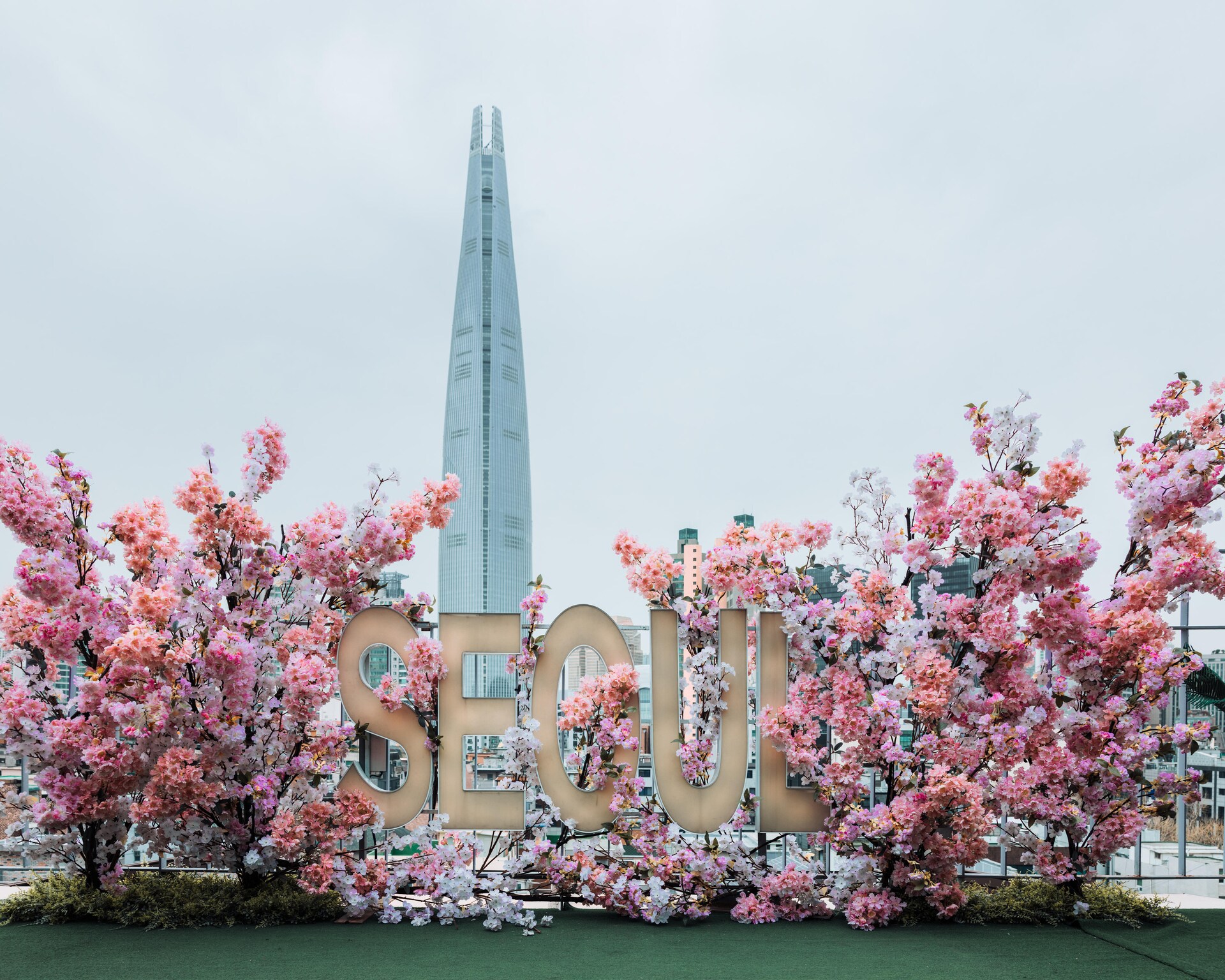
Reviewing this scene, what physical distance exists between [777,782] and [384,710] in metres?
2.36

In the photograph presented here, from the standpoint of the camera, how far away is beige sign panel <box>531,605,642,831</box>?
472 cm

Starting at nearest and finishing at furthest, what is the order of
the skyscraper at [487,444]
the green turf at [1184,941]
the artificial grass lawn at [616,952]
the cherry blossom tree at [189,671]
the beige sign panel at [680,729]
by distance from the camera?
the artificial grass lawn at [616,952], the green turf at [1184,941], the cherry blossom tree at [189,671], the beige sign panel at [680,729], the skyscraper at [487,444]

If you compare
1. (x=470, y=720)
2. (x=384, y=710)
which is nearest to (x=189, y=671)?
(x=384, y=710)

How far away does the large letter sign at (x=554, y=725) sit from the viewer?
15.5ft

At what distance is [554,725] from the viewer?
478 cm

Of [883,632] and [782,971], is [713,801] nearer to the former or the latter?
[782,971]

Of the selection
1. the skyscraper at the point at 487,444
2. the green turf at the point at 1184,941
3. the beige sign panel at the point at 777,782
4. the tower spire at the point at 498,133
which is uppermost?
the tower spire at the point at 498,133

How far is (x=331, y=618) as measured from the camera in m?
4.86

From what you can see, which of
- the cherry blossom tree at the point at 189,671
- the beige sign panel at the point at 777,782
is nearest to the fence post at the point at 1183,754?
the beige sign panel at the point at 777,782

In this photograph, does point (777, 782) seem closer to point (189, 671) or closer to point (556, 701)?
point (556, 701)

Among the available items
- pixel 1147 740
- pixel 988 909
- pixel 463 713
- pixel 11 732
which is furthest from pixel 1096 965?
pixel 11 732

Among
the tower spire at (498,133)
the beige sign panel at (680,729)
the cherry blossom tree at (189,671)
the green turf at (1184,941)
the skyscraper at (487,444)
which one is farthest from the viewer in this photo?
the tower spire at (498,133)

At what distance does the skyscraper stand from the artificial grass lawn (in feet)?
235

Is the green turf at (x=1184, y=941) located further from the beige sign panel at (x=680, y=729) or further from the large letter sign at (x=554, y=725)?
the beige sign panel at (x=680, y=729)
